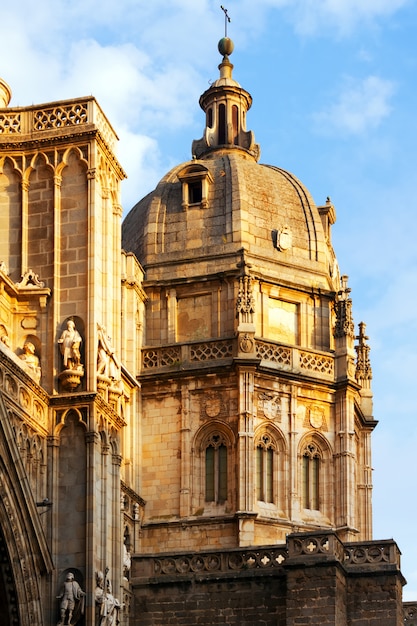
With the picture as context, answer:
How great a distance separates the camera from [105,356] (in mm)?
30766

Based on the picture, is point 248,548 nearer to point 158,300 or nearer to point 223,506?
point 223,506

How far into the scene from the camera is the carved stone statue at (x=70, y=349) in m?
30.1

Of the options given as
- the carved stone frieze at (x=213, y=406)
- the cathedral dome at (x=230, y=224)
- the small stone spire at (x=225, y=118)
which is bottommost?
the carved stone frieze at (x=213, y=406)

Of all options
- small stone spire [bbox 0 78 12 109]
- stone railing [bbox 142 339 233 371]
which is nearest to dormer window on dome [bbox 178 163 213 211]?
stone railing [bbox 142 339 233 371]

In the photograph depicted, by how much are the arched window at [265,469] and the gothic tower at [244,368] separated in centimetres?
4

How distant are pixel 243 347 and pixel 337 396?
3401mm

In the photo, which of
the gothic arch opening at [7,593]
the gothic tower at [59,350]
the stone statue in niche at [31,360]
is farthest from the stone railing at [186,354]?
the gothic arch opening at [7,593]

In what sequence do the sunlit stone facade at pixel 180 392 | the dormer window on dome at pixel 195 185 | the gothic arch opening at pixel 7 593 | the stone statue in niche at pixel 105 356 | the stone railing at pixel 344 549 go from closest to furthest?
the gothic arch opening at pixel 7 593 → the sunlit stone facade at pixel 180 392 → the stone statue in niche at pixel 105 356 → the stone railing at pixel 344 549 → the dormer window on dome at pixel 195 185

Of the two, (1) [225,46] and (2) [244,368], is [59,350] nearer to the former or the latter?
(2) [244,368]

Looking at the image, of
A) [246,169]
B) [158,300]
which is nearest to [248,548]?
[158,300]

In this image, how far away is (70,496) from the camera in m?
29.7

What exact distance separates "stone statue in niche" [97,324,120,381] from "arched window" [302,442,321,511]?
13.5 meters

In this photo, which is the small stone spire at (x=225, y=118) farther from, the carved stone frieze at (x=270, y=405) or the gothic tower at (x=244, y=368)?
the carved stone frieze at (x=270, y=405)

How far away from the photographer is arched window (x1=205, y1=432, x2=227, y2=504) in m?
42.4
